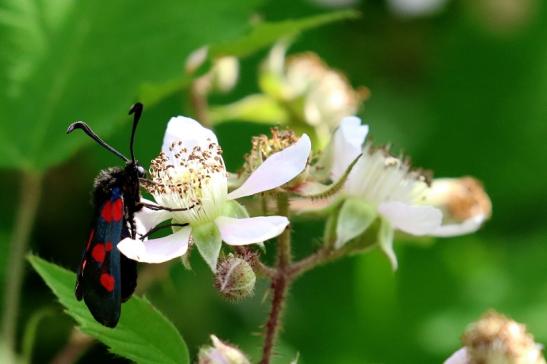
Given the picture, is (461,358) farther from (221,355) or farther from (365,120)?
(365,120)

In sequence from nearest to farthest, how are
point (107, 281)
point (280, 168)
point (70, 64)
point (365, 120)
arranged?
point (107, 281) < point (280, 168) < point (70, 64) < point (365, 120)

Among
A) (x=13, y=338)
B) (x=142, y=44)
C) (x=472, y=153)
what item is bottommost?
(x=13, y=338)

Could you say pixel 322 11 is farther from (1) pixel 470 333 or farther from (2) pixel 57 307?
(1) pixel 470 333

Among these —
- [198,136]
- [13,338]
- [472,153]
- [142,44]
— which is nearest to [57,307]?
[13,338]

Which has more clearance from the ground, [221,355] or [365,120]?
[365,120]

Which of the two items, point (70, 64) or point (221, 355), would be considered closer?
point (221, 355)

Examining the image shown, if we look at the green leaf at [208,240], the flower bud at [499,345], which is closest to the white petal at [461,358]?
the flower bud at [499,345]

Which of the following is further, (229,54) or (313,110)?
(313,110)

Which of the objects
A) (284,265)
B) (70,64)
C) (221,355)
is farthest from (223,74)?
(221,355)
